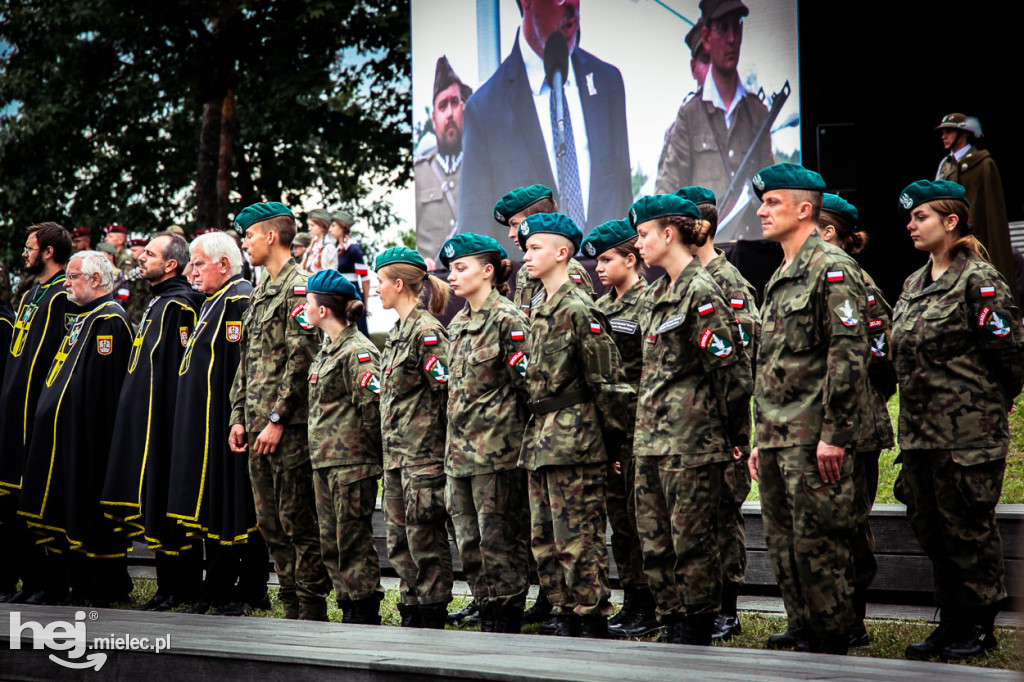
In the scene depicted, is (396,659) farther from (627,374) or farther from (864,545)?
(627,374)

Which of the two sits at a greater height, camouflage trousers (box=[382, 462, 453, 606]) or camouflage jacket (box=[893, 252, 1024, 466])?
camouflage jacket (box=[893, 252, 1024, 466])

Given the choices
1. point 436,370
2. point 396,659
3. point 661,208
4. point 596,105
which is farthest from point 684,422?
point 596,105

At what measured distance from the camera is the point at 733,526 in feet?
17.1

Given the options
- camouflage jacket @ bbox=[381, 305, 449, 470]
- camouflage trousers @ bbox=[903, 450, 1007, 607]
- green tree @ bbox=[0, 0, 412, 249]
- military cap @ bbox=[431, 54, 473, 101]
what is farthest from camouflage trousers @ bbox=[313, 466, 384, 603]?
green tree @ bbox=[0, 0, 412, 249]

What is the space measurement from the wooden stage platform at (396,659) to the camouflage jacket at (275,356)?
160cm

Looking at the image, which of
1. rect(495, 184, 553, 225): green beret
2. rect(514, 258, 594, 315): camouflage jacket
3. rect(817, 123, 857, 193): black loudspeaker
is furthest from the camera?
rect(817, 123, 857, 193): black loudspeaker

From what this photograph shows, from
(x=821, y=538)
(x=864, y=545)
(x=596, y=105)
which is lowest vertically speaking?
(x=864, y=545)

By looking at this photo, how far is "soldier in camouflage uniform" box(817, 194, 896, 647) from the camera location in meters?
4.92

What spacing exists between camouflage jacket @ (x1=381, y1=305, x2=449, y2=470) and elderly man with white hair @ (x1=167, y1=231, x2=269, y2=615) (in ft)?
3.76

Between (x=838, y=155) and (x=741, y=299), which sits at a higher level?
(x=838, y=155)

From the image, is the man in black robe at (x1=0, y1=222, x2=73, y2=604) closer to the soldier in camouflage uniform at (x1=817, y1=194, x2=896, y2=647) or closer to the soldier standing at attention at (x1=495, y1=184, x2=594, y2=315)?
the soldier standing at attention at (x1=495, y1=184, x2=594, y2=315)

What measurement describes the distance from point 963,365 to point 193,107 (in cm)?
1933

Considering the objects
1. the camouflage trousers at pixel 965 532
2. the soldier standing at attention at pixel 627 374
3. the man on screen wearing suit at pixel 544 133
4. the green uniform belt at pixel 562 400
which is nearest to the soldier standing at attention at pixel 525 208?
the soldier standing at attention at pixel 627 374

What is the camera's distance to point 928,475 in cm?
500
